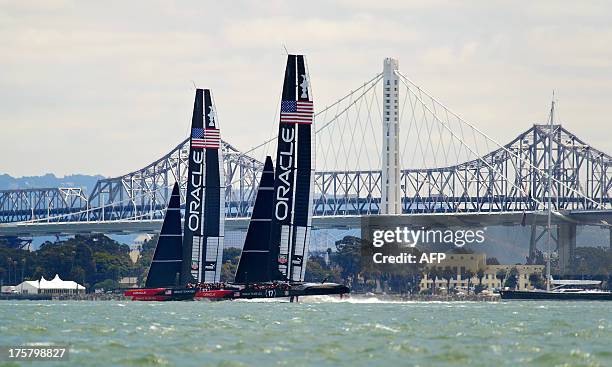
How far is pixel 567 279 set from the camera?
128250mm

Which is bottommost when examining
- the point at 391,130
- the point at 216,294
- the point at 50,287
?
the point at 216,294

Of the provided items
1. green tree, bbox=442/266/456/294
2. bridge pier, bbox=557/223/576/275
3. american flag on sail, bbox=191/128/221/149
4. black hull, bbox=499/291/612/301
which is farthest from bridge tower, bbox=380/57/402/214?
american flag on sail, bbox=191/128/221/149

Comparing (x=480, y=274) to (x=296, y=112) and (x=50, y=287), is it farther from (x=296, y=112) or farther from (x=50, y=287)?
(x=296, y=112)

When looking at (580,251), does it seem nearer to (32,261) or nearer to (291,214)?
(32,261)

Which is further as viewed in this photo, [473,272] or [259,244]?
[473,272]

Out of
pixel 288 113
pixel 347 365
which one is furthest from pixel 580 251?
pixel 347 365

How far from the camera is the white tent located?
138625mm

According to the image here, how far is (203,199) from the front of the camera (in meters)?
93.1

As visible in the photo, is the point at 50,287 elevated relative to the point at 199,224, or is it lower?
lower

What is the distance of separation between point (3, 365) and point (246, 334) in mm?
12243

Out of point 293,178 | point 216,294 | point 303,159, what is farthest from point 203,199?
point 303,159

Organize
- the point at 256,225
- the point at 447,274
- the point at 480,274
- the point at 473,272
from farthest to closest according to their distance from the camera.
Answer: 1. the point at 447,274
2. the point at 480,274
3. the point at 473,272
4. the point at 256,225

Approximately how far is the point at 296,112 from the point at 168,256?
15.4m

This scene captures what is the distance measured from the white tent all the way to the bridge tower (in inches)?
968
